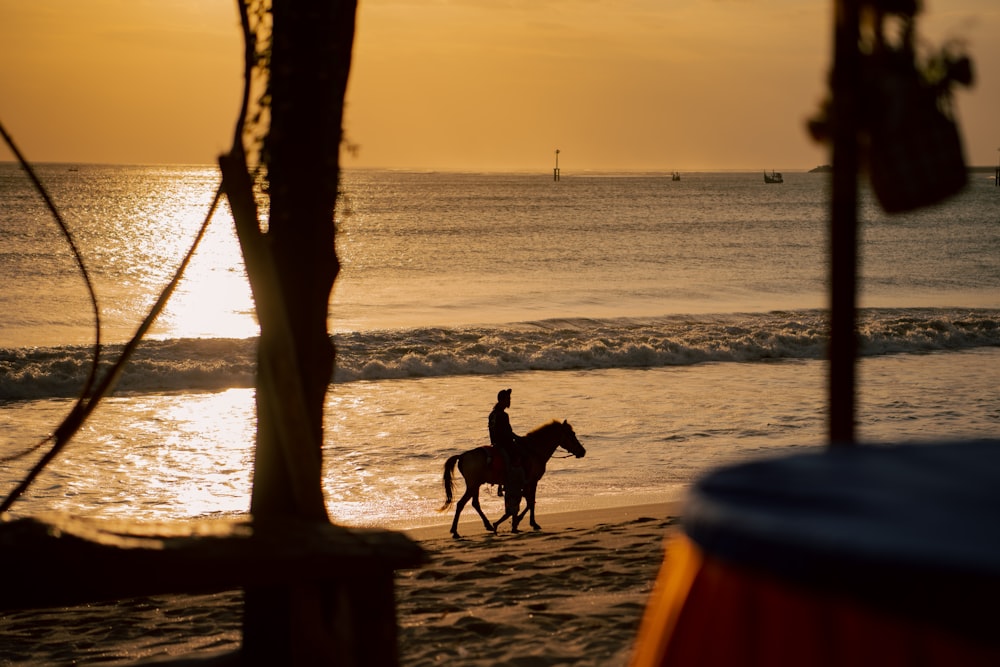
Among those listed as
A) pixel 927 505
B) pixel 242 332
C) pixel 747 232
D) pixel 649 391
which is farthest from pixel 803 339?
pixel 747 232

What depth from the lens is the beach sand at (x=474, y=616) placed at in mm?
7398

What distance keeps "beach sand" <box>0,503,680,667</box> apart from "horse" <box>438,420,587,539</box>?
3.60ft

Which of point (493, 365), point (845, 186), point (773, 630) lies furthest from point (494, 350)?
point (773, 630)

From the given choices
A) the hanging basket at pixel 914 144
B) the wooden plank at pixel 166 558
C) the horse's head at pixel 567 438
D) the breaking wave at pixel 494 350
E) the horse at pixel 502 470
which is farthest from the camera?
the breaking wave at pixel 494 350

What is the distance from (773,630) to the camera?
7.86 ft

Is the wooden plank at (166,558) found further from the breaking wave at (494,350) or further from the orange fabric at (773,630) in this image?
the breaking wave at (494,350)

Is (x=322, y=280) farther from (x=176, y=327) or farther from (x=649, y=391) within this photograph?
(x=176, y=327)

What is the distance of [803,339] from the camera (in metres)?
30.0

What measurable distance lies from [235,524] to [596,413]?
15507mm

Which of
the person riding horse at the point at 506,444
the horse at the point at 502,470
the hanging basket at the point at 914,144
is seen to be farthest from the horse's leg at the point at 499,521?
the hanging basket at the point at 914,144

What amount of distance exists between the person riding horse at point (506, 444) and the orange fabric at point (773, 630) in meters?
9.55

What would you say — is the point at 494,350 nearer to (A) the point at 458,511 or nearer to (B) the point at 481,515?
(B) the point at 481,515

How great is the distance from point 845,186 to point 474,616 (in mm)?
5633

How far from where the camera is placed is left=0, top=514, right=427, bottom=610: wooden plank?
12.4 feet
